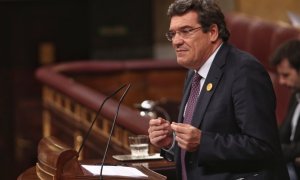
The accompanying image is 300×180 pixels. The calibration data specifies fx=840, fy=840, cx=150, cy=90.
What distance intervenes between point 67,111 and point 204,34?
330 cm

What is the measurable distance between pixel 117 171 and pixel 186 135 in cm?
28

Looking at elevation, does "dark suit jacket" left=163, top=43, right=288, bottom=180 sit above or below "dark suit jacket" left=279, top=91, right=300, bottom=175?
above

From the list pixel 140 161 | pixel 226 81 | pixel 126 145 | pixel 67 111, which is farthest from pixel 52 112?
pixel 226 81

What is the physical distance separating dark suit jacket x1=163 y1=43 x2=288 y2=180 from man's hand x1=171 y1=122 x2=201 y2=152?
3 centimetres

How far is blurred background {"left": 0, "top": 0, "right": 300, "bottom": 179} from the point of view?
29.3 ft

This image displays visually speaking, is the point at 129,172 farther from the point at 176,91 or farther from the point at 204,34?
the point at 176,91

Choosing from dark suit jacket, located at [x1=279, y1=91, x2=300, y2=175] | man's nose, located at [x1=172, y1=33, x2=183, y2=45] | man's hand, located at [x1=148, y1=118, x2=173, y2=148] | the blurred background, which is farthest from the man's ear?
the blurred background

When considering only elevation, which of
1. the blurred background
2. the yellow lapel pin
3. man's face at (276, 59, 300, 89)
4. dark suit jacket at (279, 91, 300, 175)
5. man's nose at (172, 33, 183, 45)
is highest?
man's nose at (172, 33, 183, 45)

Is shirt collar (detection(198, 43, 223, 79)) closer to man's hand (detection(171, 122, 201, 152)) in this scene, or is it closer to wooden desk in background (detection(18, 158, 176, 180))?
man's hand (detection(171, 122, 201, 152))

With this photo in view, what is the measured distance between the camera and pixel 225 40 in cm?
288

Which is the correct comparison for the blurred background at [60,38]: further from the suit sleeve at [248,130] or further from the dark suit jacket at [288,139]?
the suit sleeve at [248,130]

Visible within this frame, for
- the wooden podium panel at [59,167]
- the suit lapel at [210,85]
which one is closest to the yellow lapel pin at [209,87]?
the suit lapel at [210,85]

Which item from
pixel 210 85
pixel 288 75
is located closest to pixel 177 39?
pixel 210 85

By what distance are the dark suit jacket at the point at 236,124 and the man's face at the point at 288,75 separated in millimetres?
1789
